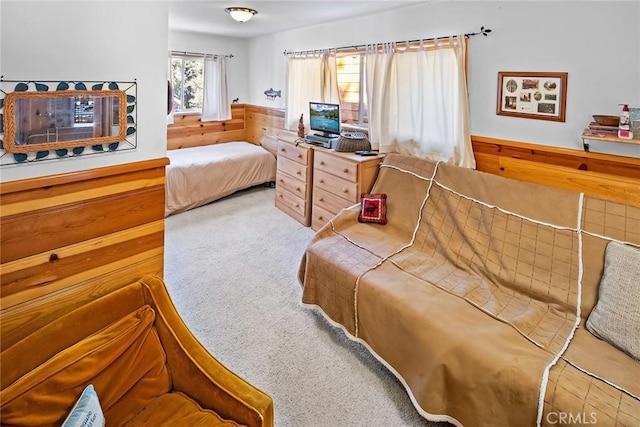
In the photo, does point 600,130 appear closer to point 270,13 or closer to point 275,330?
point 275,330

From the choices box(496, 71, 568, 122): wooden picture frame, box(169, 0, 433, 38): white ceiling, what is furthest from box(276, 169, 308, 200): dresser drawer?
box(496, 71, 568, 122): wooden picture frame

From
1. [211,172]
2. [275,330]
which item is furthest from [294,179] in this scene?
[275,330]

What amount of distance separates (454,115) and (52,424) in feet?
9.90

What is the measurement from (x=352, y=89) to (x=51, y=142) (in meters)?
3.37

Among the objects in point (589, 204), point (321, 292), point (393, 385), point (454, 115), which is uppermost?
point (454, 115)

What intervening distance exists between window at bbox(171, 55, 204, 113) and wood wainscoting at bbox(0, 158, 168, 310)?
4.43 metres

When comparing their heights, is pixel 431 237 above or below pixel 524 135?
below

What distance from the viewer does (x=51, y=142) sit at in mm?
1309

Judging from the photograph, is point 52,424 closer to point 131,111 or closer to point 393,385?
point 131,111

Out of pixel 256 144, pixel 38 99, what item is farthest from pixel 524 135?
pixel 256 144

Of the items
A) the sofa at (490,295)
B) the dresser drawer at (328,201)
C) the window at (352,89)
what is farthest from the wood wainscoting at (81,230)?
the window at (352,89)

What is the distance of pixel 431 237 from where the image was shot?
2.58 m

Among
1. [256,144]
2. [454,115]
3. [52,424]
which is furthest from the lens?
[256,144]

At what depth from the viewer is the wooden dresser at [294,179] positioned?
4.10 m
